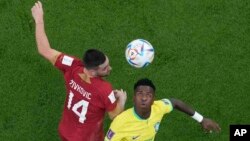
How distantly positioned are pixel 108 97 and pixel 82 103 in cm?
36

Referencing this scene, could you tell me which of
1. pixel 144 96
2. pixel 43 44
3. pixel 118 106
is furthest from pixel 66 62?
pixel 144 96

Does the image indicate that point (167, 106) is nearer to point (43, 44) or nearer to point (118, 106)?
point (118, 106)

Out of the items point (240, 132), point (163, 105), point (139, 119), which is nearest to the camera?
point (139, 119)

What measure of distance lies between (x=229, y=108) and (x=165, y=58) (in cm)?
135

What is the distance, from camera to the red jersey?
252 inches

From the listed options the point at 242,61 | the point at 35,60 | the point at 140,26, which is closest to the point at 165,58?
the point at 140,26

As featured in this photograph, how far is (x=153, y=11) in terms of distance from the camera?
30.0 feet

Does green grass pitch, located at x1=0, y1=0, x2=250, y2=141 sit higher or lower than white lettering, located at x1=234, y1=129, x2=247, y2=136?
higher

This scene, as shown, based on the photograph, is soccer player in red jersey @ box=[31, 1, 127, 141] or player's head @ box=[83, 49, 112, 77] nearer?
player's head @ box=[83, 49, 112, 77]

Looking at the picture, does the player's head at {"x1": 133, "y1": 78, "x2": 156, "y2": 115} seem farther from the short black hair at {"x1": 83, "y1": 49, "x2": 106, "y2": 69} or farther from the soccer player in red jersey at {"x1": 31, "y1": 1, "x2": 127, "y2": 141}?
the short black hair at {"x1": 83, "y1": 49, "x2": 106, "y2": 69}

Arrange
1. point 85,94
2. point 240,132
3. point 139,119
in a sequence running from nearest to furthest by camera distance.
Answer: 1. point 139,119
2. point 85,94
3. point 240,132

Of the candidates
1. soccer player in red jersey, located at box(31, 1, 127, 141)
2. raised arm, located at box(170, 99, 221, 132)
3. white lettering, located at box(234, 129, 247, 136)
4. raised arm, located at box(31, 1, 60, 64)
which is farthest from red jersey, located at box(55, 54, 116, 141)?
white lettering, located at box(234, 129, 247, 136)

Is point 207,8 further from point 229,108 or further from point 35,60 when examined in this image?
point 35,60

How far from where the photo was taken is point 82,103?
21.5ft
